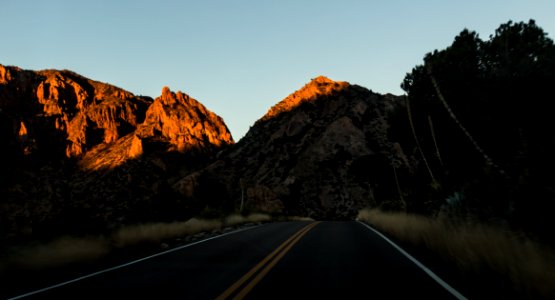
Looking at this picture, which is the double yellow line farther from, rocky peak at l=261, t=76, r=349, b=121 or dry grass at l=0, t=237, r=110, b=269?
rocky peak at l=261, t=76, r=349, b=121

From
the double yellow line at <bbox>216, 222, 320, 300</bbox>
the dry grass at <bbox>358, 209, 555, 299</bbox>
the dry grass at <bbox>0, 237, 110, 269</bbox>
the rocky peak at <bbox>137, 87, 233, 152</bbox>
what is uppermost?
the rocky peak at <bbox>137, 87, 233, 152</bbox>

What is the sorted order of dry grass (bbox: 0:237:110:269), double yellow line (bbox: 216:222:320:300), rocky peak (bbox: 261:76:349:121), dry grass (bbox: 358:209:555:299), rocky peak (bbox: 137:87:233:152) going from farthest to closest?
rocky peak (bbox: 137:87:233:152), rocky peak (bbox: 261:76:349:121), dry grass (bbox: 0:237:110:269), double yellow line (bbox: 216:222:320:300), dry grass (bbox: 358:209:555:299)

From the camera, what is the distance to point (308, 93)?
10231 cm

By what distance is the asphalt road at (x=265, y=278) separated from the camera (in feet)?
20.2

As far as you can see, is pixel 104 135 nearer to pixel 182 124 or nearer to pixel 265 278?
pixel 182 124

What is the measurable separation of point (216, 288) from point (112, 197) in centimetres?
7499

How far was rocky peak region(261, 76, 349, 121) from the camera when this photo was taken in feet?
328

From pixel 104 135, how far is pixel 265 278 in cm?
11871

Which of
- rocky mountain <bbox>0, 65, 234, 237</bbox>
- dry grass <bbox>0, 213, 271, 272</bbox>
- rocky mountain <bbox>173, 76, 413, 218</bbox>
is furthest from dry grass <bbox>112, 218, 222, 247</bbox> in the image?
rocky mountain <bbox>0, 65, 234, 237</bbox>

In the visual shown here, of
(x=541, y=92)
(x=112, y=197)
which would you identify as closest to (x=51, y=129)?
(x=112, y=197)

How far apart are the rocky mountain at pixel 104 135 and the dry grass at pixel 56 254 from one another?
55.2 m

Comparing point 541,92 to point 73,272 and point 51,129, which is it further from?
point 51,129

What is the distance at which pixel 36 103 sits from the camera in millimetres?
123188

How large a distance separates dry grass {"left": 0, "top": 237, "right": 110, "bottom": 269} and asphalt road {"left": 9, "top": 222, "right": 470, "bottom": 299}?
6.40ft
